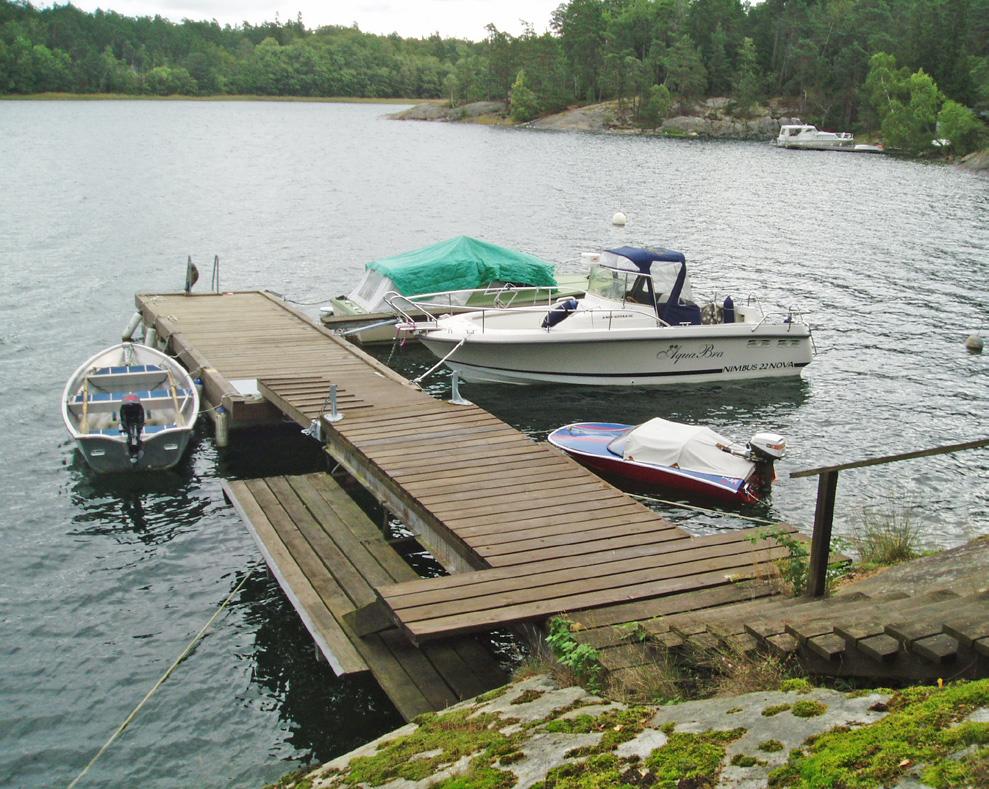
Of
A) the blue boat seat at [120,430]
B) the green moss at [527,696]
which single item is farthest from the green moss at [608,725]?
the blue boat seat at [120,430]

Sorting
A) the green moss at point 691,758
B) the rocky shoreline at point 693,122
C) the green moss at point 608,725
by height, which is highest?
the rocky shoreline at point 693,122

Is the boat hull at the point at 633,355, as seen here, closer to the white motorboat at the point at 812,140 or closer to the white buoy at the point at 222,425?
the white buoy at the point at 222,425

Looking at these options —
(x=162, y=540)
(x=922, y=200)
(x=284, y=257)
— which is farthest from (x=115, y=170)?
(x=162, y=540)

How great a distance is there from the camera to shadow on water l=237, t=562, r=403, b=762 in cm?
1049

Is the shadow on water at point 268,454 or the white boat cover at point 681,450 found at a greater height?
the white boat cover at point 681,450

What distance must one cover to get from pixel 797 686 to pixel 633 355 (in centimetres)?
1748

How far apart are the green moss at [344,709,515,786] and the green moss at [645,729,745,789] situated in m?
1.24

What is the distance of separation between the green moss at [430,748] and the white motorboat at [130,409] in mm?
10962

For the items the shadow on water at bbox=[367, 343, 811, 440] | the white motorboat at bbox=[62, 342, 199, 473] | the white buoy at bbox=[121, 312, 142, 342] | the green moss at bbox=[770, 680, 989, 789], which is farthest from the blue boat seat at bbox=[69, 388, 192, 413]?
the green moss at bbox=[770, 680, 989, 789]

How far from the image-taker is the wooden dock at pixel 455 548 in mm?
9250

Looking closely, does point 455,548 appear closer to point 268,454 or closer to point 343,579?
point 343,579

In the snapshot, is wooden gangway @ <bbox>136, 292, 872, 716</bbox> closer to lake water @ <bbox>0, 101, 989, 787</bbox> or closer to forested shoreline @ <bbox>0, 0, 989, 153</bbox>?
lake water @ <bbox>0, 101, 989, 787</bbox>

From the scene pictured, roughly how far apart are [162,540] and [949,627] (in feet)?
40.5

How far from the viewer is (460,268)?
28.1m
